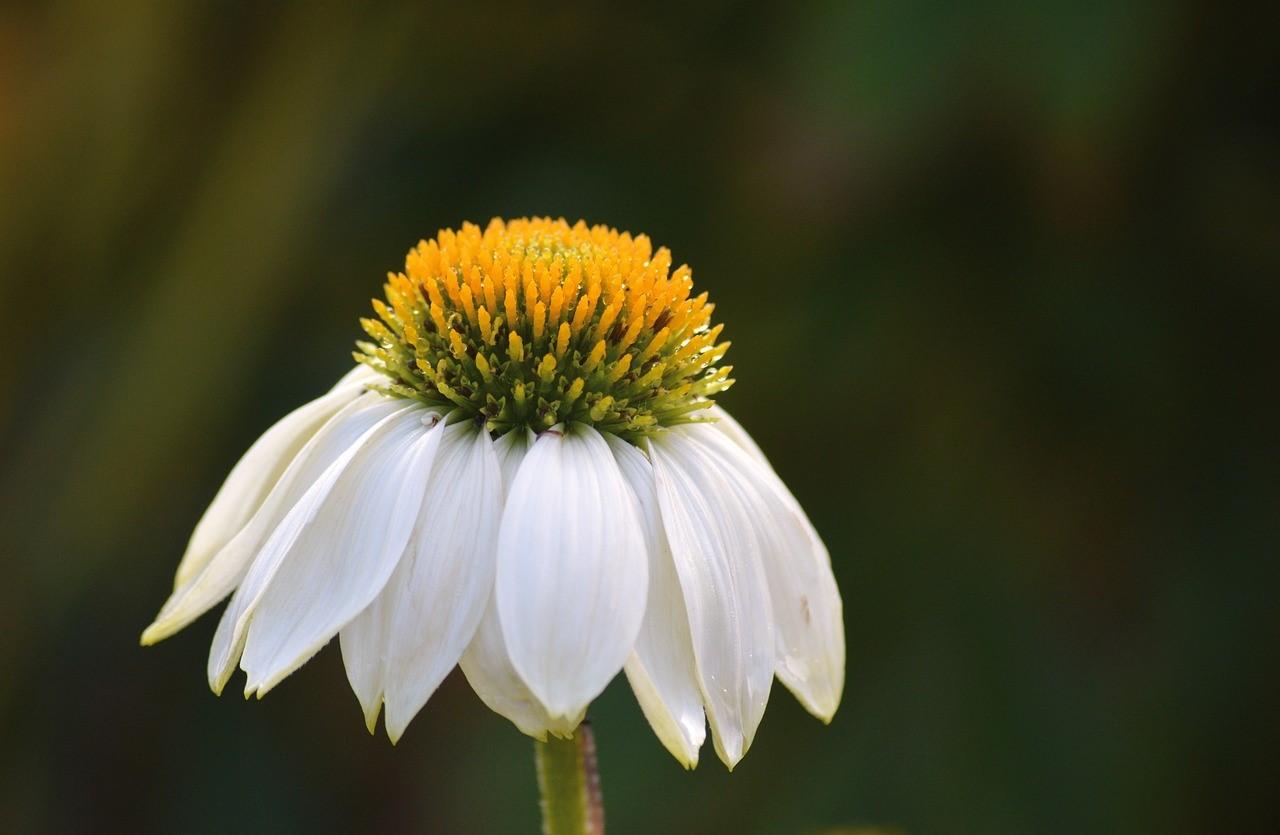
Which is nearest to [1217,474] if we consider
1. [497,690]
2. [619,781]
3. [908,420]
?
[908,420]

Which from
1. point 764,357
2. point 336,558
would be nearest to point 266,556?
point 336,558

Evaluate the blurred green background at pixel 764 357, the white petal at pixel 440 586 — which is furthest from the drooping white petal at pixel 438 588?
the blurred green background at pixel 764 357

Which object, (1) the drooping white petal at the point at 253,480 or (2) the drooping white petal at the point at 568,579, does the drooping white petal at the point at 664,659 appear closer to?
(2) the drooping white petal at the point at 568,579

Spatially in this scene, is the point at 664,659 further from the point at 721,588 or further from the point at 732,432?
the point at 732,432

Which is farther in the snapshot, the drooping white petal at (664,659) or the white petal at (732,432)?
the white petal at (732,432)

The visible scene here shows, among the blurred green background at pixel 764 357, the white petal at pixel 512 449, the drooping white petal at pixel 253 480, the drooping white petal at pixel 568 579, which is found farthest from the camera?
the blurred green background at pixel 764 357

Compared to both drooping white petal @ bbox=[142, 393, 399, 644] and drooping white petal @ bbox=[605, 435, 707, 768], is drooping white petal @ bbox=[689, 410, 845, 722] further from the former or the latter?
drooping white petal @ bbox=[142, 393, 399, 644]

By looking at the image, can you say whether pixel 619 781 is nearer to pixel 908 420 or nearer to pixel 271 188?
pixel 908 420

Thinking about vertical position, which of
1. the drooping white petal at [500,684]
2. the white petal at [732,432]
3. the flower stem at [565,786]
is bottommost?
the flower stem at [565,786]
